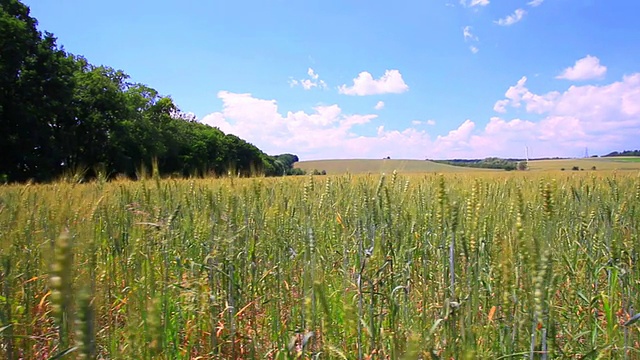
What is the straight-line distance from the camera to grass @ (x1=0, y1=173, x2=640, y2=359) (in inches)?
35.9

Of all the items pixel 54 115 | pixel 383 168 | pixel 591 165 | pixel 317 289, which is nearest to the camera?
pixel 317 289

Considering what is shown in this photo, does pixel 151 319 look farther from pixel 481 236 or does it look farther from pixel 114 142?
pixel 114 142

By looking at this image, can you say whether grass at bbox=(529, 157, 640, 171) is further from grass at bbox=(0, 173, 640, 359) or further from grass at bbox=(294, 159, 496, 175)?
grass at bbox=(0, 173, 640, 359)

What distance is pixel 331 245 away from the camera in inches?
103

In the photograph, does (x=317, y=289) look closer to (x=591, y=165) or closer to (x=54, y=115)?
(x=54, y=115)

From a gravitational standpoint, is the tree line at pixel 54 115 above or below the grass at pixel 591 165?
above

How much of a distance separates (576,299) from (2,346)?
6.97 feet

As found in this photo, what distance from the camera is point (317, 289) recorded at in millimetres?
939

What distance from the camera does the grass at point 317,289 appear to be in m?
0.91

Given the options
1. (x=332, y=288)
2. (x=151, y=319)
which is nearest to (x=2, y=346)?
(x=151, y=319)

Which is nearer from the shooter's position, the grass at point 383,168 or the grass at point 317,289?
the grass at point 317,289

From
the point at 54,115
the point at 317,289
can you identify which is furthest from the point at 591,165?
the point at 317,289

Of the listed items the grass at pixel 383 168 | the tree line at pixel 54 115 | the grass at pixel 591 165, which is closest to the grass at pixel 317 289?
the grass at pixel 383 168

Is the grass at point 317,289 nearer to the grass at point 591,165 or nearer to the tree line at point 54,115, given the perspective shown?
the tree line at point 54,115
